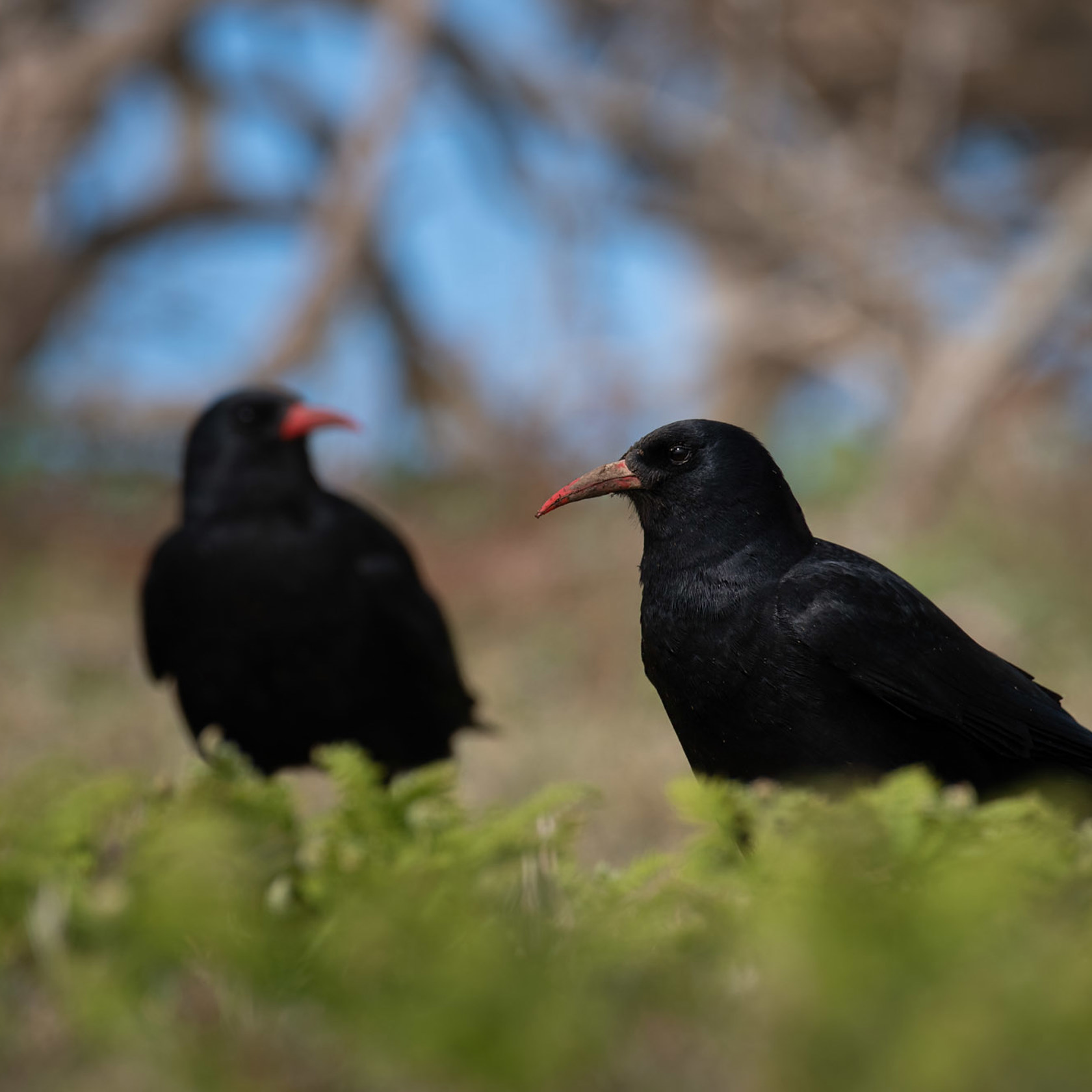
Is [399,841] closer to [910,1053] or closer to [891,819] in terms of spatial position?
[891,819]

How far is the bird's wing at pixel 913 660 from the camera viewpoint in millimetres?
2539

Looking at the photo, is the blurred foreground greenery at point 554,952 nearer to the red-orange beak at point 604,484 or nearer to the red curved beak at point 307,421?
the red-orange beak at point 604,484

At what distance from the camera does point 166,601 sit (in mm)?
4137

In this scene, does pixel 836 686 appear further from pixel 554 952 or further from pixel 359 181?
pixel 359 181

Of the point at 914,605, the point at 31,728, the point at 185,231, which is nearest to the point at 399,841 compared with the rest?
the point at 914,605

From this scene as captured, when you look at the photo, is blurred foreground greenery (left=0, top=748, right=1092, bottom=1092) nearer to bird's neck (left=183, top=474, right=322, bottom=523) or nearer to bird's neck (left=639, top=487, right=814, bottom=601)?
bird's neck (left=639, top=487, right=814, bottom=601)

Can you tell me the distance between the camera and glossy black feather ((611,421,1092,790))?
98.0 inches

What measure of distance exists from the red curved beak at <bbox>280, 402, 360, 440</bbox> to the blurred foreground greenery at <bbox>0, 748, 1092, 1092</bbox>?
2.34m

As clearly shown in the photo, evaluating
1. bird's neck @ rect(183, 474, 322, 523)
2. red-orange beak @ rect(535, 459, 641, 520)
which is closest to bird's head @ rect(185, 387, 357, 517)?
bird's neck @ rect(183, 474, 322, 523)

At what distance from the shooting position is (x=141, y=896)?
1.48 meters

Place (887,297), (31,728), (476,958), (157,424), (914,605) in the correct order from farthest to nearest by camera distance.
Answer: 1. (157,424)
2. (887,297)
3. (31,728)
4. (914,605)
5. (476,958)

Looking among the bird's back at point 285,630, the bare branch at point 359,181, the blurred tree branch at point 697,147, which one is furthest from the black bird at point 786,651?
the bare branch at point 359,181

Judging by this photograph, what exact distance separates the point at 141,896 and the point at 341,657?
2.66 meters

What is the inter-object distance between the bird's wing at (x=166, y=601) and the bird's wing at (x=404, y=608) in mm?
499
